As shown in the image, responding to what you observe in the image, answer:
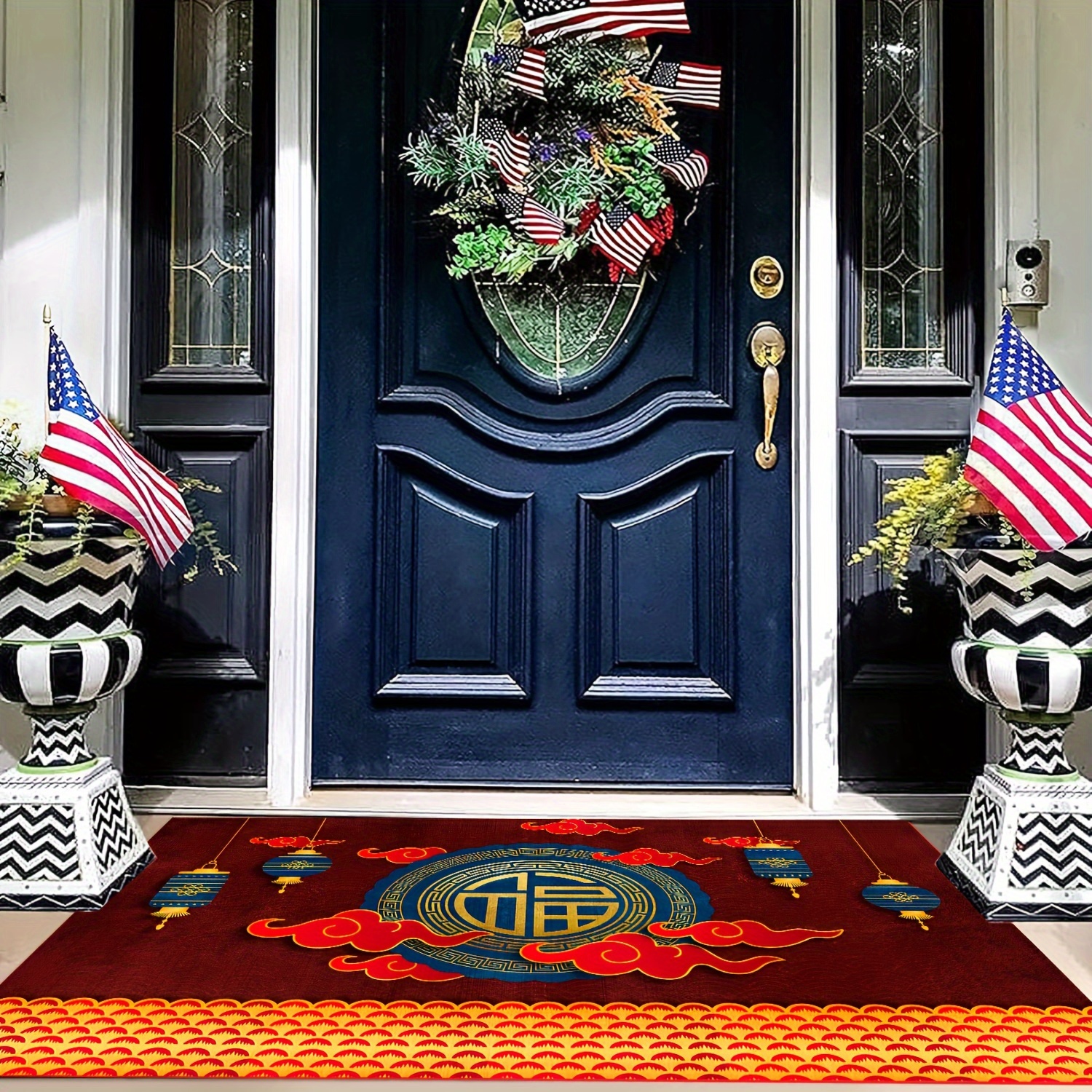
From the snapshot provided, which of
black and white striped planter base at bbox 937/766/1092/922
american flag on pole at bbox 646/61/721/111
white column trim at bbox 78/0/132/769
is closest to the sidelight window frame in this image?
american flag on pole at bbox 646/61/721/111

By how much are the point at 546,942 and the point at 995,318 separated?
1.70m

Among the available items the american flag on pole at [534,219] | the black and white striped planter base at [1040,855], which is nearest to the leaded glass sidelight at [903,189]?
the american flag on pole at [534,219]

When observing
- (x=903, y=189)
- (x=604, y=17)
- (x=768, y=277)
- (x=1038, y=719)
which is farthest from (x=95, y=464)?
(x=903, y=189)

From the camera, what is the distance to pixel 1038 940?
169 cm

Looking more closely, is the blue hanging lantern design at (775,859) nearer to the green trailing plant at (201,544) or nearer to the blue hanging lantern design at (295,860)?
the blue hanging lantern design at (295,860)

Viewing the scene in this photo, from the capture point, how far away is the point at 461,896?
5.93ft

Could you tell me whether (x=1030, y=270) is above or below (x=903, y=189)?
below

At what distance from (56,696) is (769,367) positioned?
1684 mm

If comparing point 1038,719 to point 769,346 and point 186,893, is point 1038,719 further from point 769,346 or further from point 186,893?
point 186,893

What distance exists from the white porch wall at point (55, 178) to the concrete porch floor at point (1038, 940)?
1.11m

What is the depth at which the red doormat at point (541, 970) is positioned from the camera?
1.32m

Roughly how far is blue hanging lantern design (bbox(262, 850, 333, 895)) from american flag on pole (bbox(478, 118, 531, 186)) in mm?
1524

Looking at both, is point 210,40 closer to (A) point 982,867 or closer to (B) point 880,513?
(B) point 880,513

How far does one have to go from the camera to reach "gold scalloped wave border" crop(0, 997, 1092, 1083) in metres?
1.29
